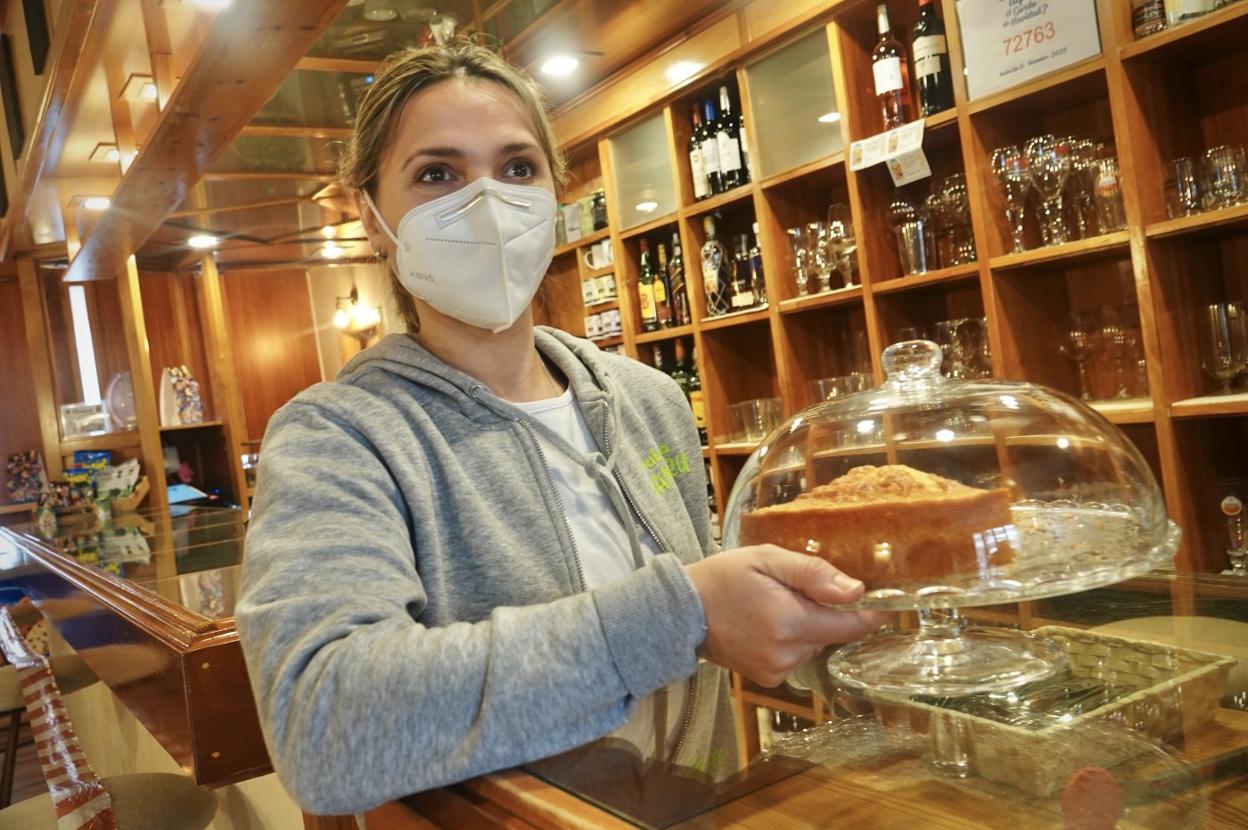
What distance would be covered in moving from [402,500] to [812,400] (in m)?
2.34

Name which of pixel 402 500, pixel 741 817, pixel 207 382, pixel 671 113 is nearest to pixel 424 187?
pixel 402 500

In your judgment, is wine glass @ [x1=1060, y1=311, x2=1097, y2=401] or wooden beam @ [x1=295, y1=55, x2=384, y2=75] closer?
wine glass @ [x1=1060, y1=311, x2=1097, y2=401]

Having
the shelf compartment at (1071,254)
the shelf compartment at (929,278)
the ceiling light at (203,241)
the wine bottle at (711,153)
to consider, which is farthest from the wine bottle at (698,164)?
the ceiling light at (203,241)

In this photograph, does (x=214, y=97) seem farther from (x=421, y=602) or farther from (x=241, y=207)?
(x=241, y=207)

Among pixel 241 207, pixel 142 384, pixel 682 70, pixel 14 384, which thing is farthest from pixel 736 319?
pixel 14 384

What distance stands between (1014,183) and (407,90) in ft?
5.79

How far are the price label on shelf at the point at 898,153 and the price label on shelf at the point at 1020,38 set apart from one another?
0.60 ft

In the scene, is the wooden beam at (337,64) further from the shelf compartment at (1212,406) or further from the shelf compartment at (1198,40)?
the shelf compartment at (1212,406)

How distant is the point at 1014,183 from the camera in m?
2.43

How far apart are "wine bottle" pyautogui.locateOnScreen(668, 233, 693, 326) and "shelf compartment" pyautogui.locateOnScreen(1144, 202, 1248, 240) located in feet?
5.55

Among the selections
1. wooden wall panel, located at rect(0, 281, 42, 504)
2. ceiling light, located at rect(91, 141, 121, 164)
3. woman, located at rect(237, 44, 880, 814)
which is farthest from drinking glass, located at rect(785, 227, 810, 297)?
wooden wall panel, located at rect(0, 281, 42, 504)

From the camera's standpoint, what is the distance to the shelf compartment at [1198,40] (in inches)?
79.0

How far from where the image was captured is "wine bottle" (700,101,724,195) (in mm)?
3311

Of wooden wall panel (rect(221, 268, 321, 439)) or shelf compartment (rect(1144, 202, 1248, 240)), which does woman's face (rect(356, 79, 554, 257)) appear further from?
wooden wall panel (rect(221, 268, 321, 439))
